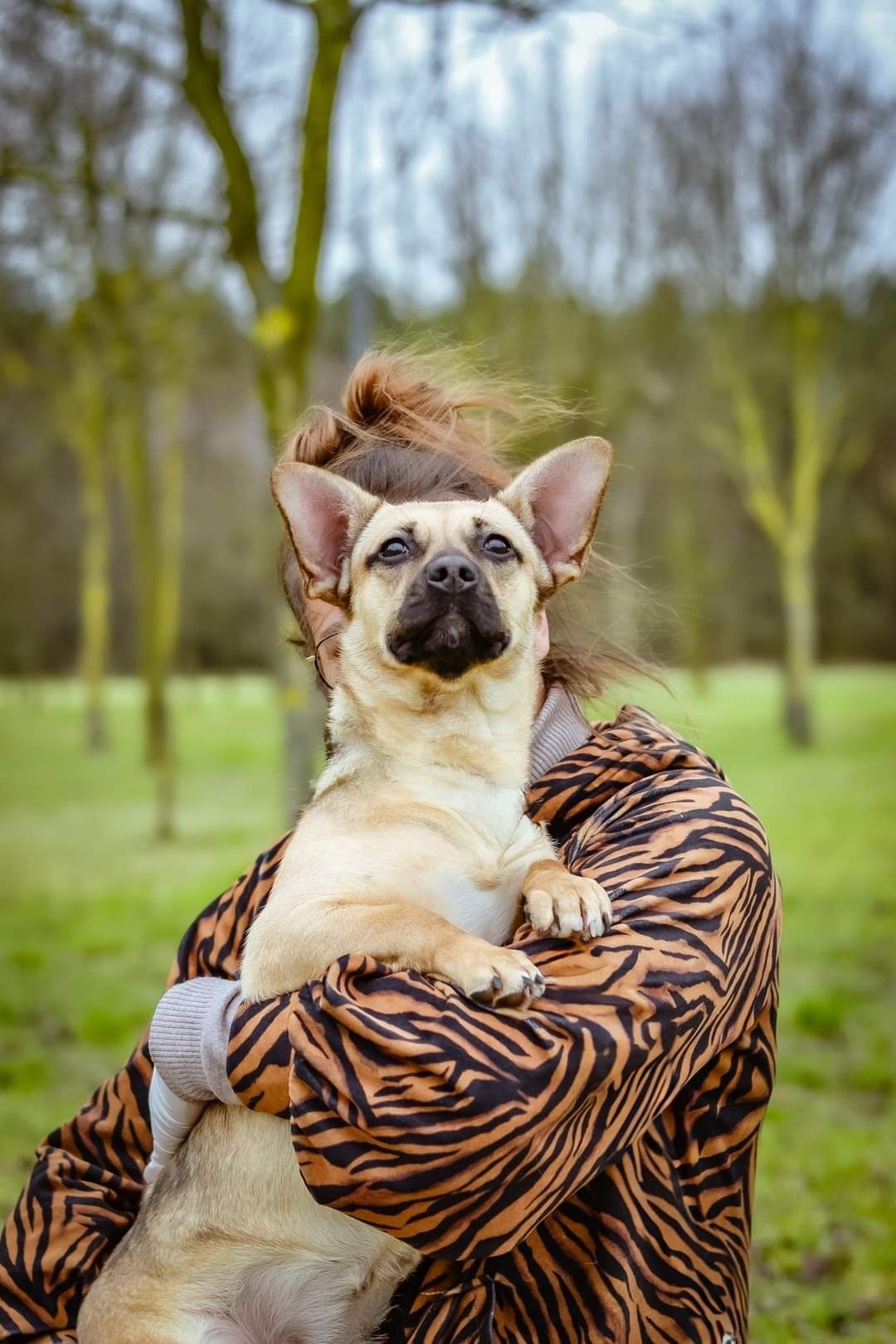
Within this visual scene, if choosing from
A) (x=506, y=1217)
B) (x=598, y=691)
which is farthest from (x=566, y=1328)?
(x=598, y=691)

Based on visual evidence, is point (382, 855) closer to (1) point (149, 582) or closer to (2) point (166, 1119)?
→ (2) point (166, 1119)

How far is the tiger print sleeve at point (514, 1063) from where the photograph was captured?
162 centimetres

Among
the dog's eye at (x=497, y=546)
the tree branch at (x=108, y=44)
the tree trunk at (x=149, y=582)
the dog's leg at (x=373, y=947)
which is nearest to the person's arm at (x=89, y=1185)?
the dog's leg at (x=373, y=947)

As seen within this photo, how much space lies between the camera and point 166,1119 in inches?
89.3

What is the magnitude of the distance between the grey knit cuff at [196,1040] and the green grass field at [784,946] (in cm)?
115

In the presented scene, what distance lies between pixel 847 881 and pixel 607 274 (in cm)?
1164

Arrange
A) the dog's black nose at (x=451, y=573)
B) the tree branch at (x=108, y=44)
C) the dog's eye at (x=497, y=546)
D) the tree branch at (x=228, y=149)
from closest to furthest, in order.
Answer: the dog's black nose at (x=451, y=573), the dog's eye at (x=497, y=546), the tree branch at (x=228, y=149), the tree branch at (x=108, y=44)

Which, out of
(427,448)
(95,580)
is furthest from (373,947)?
(95,580)

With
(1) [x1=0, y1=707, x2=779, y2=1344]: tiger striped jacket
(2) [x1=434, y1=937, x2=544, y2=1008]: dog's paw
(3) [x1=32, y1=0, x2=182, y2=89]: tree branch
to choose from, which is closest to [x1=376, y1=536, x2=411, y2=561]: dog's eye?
(1) [x1=0, y1=707, x2=779, y2=1344]: tiger striped jacket

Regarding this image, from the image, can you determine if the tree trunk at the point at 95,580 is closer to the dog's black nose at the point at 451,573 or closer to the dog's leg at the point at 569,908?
the dog's black nose at the point at 451,573

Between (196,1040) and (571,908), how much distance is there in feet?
2.34

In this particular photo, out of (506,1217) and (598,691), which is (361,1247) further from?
(598,691)

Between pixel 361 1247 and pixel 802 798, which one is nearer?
pixel 361 1247

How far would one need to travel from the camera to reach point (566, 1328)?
6.22 feet
